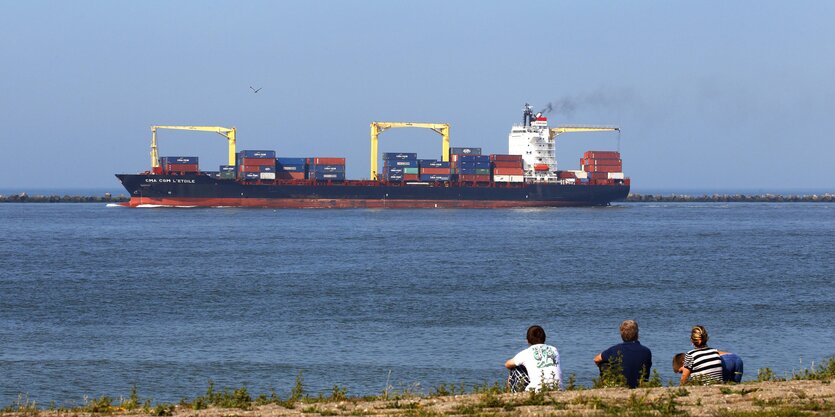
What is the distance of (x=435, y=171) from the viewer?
311 ft

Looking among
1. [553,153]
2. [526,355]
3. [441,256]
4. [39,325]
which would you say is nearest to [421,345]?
[39,325]

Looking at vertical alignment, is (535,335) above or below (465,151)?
below

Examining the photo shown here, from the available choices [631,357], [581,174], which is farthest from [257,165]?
[631,357]

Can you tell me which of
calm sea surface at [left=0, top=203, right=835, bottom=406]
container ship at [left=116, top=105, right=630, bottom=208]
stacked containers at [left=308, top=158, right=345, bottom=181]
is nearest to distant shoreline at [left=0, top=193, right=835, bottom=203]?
container ship at [left=116, top=105, right=630, bottom=208]

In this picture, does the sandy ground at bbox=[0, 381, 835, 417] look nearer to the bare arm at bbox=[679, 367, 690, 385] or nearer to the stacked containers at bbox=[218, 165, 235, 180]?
the bare arm at bbox=[679, 367, 690, 385]

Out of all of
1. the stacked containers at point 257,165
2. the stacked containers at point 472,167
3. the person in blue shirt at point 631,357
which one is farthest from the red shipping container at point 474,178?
the person in blue shirt at point 631,357

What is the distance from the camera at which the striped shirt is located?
10.9 meters

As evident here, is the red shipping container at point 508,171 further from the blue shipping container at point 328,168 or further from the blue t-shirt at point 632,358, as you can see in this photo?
the blue t-shirt at point 632,358

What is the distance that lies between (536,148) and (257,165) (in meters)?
27.4

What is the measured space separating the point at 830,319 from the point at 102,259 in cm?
3033

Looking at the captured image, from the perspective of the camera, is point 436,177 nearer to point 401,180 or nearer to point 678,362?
point 401,180

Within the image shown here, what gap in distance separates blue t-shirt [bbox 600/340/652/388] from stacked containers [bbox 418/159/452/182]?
3299 inches

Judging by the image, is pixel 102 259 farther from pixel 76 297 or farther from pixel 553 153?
pixel 553 153

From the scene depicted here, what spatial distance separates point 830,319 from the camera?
81.7 feet
